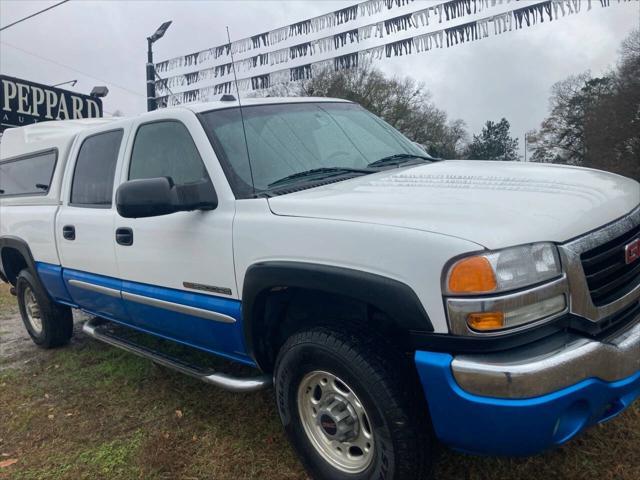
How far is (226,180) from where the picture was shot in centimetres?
284

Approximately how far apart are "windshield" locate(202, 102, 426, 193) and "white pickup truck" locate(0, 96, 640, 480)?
0.04 feet

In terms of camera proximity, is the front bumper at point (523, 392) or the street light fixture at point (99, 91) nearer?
the front bumper at point (523, 392)

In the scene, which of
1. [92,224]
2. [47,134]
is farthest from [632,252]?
[47,134]

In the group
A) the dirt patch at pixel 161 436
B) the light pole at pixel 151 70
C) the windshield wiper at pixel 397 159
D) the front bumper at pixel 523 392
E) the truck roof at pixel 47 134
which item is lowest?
the dirt patch at pixel 161 436

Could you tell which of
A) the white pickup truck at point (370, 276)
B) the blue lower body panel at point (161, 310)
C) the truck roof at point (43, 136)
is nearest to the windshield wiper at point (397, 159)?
the white pickup truck at point (370, 276)

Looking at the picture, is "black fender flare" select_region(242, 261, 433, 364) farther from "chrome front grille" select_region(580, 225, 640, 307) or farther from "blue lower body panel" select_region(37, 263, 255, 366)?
"chrome front grille" select_region(580, 225, 640, 307)

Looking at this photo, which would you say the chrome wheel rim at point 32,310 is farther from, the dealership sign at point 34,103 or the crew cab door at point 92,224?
the dealership sign at point 34,103

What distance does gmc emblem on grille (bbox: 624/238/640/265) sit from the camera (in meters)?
2.29

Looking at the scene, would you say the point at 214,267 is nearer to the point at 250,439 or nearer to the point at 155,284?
the point at 155,284

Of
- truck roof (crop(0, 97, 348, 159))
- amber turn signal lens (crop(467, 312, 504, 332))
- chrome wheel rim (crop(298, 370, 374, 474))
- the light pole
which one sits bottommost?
chrome wheel rim (crop(298, 370, 374, 474))

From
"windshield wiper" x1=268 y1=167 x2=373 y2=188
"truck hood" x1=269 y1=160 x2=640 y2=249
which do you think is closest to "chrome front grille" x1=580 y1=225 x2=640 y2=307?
"truck hood" x1=269 y1=160 x2=640 y2=249

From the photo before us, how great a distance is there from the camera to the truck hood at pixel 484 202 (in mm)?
2000

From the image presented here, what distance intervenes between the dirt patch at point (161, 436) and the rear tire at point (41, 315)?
1.51ft

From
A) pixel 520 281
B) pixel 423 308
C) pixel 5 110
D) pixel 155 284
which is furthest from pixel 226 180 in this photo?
pixel 5 110
